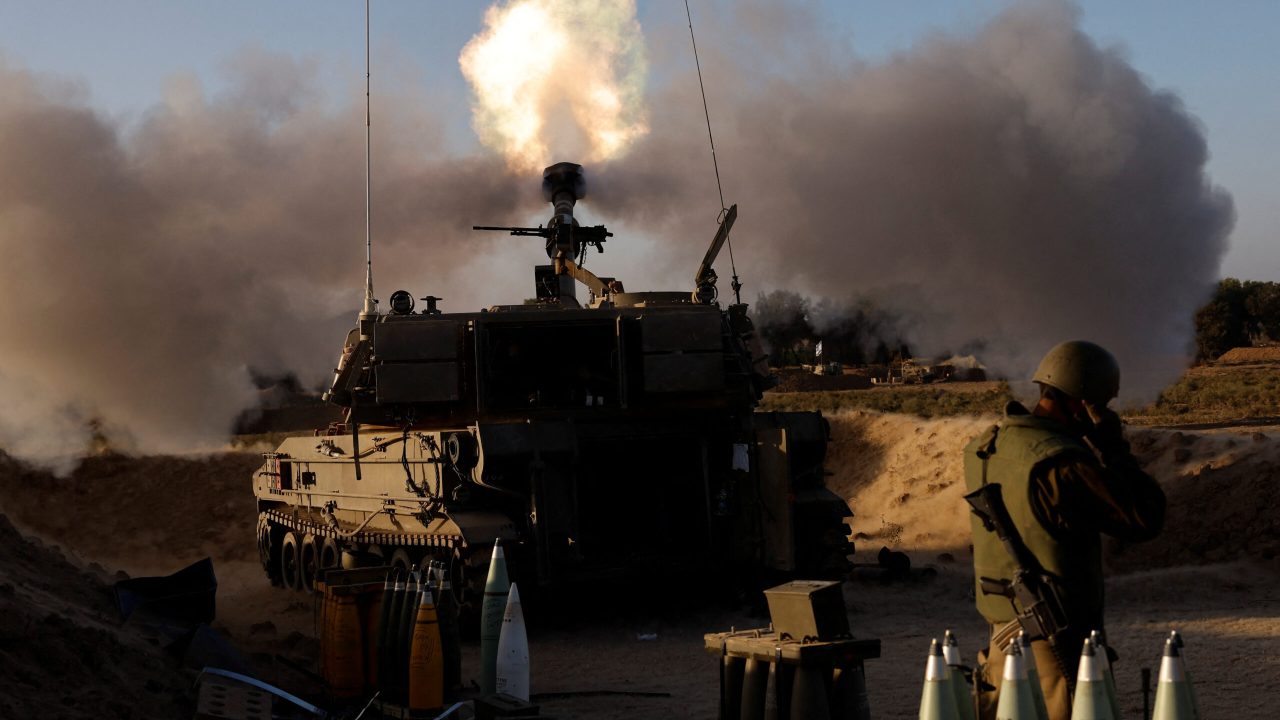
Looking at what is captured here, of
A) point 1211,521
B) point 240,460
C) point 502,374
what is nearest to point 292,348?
point 240,460

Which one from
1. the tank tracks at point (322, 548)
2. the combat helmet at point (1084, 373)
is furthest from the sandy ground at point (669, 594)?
the combat helmet at point (1084, 373)

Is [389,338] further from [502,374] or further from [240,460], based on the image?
[240,460]

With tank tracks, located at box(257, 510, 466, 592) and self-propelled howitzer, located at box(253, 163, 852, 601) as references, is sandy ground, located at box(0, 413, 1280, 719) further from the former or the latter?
self-propelled howitzer, located at box(253, 163, 852, 601)

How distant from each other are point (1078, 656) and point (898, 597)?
8.88m

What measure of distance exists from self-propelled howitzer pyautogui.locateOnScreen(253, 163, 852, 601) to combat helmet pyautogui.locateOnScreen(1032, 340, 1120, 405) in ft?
21.8

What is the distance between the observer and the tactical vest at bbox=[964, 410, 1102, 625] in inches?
194

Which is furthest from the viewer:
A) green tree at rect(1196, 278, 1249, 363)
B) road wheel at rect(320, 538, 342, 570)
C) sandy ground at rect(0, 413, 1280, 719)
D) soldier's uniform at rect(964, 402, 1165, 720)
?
green tree at rect(1196, 278, 1249, 363)

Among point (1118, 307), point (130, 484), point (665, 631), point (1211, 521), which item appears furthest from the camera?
point (130, 484)

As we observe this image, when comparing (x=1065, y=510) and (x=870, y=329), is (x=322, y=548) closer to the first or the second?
(x=1065, y=510)

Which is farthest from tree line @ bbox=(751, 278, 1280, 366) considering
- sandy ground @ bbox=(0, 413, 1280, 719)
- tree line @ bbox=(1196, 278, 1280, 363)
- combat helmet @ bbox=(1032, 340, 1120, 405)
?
combat helmet @ bbox=(1032, 340, 1120, 405)

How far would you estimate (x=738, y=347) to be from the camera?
1288 centimetres

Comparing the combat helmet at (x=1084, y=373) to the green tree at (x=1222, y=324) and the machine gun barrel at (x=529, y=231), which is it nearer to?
the machine gun barrel at (x=529, y=231)

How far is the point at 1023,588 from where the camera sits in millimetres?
4980

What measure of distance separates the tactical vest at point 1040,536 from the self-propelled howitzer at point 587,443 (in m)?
6.58
